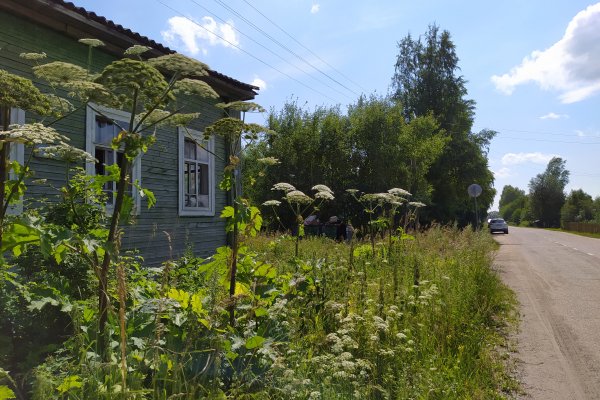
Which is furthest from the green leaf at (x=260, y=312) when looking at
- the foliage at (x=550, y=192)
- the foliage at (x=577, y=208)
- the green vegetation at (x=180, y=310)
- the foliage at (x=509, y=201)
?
the foliage at (x=509, y=201)

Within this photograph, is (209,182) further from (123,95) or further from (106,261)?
(106,261)

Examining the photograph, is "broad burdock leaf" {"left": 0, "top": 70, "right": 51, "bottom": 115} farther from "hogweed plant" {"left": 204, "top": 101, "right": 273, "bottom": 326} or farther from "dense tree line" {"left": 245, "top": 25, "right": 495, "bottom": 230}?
"dense tree line" {"left": 245, "top": 25, "right": 495, "bottom": 230}

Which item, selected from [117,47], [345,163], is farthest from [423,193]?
[117,47]

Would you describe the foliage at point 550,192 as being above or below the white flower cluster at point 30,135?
above

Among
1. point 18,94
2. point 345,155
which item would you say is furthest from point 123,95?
point 345,155

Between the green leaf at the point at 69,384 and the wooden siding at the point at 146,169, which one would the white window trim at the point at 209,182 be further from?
the green leaf at the point at 69,384

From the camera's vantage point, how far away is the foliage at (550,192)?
85062mm

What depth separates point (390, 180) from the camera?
26641 mm

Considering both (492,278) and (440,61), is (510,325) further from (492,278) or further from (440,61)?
(440,61)

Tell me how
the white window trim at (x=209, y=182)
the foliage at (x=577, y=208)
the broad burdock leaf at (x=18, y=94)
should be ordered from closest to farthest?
the broad burdock leaf at (x=18, y=94) < the white window trim at (x=209, y=182) < the foliage at (x=577, y=208)

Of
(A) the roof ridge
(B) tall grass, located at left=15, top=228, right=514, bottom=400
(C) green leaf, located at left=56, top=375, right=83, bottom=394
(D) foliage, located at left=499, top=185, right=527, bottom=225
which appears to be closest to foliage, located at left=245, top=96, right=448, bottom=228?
(A) the roof ridge

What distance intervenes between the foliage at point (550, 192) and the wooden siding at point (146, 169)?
290 ft

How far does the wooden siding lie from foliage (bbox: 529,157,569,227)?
88507 mm

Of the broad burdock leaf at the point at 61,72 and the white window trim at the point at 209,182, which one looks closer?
the broad burdock leaf at the point at 61,72
